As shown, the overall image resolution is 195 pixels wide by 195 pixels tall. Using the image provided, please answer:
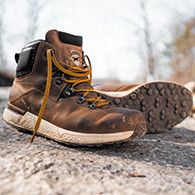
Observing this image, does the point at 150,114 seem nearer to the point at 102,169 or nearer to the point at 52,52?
the point at 52,52

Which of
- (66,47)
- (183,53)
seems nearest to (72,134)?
(66,47)

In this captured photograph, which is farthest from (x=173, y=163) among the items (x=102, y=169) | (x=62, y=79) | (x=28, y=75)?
(x=28, y=75)

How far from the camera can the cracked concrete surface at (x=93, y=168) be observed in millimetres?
704

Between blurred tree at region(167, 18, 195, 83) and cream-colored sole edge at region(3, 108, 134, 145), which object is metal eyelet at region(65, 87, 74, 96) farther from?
blurred tree at region(167, 18, 195, 83)

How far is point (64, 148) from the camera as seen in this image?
1.08 meters

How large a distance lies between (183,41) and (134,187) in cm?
980

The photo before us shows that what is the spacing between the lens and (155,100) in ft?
5.73

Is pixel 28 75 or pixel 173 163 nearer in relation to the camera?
pixel 173 163

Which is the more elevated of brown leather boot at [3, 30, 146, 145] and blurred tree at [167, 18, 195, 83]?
brown leather boot at [3, 30, 146, 145]

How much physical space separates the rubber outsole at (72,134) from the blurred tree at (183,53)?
8.92 metres

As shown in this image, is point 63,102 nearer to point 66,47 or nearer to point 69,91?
point 69,91

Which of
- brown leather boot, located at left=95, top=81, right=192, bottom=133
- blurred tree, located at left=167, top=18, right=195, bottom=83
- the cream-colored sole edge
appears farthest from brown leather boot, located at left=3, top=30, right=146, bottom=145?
blurred tree, located at left=167, top=18, right=195, bottom=83

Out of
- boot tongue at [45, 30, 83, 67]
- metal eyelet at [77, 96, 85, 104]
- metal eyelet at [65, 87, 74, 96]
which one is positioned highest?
boot tongue at [45, 30, 83, 67]

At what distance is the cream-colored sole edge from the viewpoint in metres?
1.04
